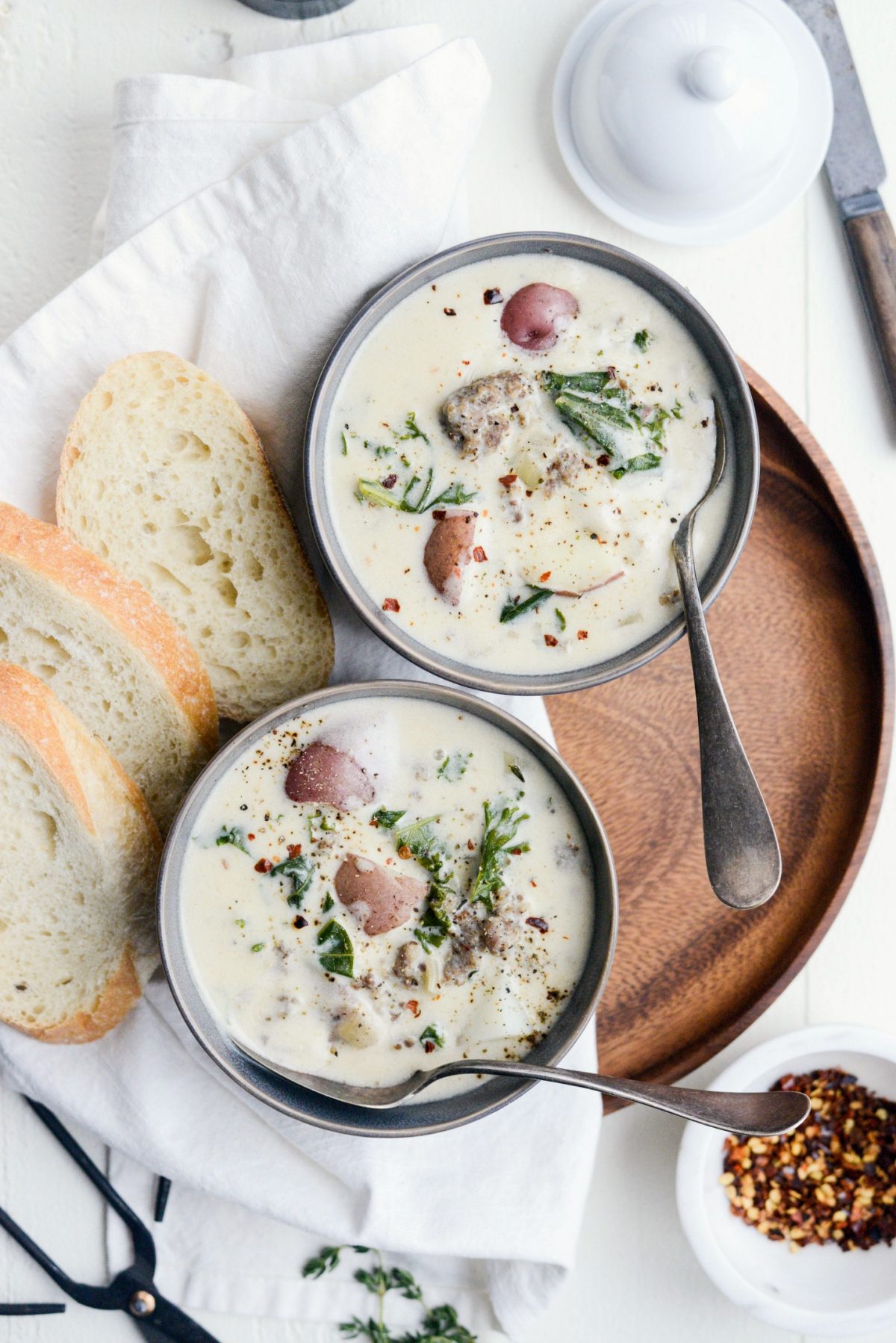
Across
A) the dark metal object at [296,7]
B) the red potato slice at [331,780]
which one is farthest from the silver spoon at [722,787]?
the dark metal object at [296,7]

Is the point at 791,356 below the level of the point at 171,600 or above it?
below

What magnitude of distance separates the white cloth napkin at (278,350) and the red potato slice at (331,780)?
0.39 metres

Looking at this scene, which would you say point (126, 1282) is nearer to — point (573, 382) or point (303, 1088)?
point (303, 1088)

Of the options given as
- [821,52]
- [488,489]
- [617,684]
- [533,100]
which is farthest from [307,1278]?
[821,52]

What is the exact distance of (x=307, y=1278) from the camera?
8.13 feet

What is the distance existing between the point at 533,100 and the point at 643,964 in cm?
184

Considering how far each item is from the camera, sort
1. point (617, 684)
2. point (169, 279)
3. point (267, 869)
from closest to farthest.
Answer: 1. point (267, 869)
2. point (169, 279)
3. point (617, 684)

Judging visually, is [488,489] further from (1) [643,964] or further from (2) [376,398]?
(1) [643,964]

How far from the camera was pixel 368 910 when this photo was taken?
1.93 meters

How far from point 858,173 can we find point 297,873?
1.86 m

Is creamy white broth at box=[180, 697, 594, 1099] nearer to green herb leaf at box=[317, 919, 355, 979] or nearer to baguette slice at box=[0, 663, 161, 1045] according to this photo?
green herb leaf at box=[317, 919, 355, 979]

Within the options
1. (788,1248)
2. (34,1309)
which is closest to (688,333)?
(788,1248)

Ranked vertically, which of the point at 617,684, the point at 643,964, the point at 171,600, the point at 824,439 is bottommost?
the point at 643,964

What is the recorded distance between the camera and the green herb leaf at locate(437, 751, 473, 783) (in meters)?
1.96
